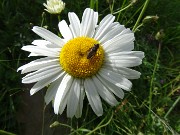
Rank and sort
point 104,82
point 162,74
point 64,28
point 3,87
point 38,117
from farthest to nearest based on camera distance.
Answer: point 162,74
point 38,117
point 3,87
point 64,28
point 104,82

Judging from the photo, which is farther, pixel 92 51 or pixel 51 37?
pixel 51 37

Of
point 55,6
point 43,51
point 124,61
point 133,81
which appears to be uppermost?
point 55,6

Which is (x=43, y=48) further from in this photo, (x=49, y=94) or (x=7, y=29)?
(x=7, y=29)

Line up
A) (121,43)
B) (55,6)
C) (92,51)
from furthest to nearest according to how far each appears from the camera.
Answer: (55,6)
(121,43)
(92,51)

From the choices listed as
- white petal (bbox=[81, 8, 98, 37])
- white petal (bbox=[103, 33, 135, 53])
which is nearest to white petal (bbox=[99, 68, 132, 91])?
white petal (bbox=[103, 33, 135, 53])

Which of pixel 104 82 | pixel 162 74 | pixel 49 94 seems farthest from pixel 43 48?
pixel 162 74

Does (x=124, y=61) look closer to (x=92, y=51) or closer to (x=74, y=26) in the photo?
(x=92, y=51)

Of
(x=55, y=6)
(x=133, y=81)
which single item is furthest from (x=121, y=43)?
(x=133, y=81)

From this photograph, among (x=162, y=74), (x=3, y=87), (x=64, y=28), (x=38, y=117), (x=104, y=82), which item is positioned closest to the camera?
(x=104, y=82)
